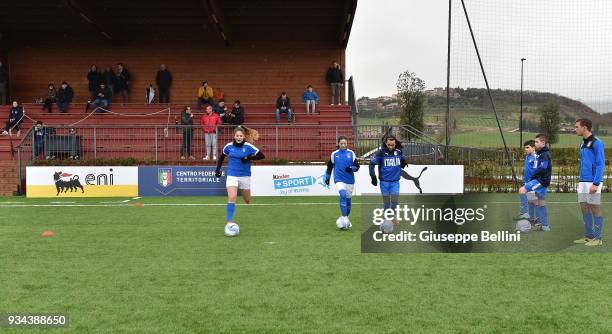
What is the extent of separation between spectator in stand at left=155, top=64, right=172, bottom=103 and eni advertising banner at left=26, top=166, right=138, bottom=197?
27.6 ft

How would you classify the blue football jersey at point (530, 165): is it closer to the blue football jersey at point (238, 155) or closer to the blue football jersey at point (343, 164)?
the blue football jersey at point (343, 164)

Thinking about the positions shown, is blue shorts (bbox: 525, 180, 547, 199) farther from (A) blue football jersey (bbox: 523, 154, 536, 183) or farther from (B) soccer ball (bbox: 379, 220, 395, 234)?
(B) soccer ball (bbox: 379, 220, 395, 234)

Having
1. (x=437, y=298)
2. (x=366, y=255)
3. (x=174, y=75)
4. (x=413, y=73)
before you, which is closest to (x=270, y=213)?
(x=366, y=255)

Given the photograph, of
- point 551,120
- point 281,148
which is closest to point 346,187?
point 281,148

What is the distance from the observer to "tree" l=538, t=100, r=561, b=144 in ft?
65.4

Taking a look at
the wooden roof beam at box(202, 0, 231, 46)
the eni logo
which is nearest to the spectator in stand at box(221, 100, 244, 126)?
the wooden roof beam at box(202, 0, 231, 46)

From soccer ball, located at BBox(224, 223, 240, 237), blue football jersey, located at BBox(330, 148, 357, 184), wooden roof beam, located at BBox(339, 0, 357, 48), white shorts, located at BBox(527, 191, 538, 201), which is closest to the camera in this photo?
soccer ball, located at BBox(224, 223, 240, 237)

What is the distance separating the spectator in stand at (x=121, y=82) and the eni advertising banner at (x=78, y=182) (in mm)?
8608

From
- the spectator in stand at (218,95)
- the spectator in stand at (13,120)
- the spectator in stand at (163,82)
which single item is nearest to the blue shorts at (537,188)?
the spectator in stand at (218,95)

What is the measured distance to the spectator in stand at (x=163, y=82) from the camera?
88.9 feet

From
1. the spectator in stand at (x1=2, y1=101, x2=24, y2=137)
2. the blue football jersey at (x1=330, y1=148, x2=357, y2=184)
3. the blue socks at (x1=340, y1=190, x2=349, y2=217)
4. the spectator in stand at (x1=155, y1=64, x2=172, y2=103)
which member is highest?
the spectator in stand at (x1=155, y1=64, x2=172, y2=103)

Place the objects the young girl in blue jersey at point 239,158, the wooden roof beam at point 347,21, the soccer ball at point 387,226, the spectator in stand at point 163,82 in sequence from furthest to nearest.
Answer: the spectator in stand at point 163,82
the wooden roof beam at point 347,21
the young girl in blue jersey at point 239,158
the soccer ball at point 387,226

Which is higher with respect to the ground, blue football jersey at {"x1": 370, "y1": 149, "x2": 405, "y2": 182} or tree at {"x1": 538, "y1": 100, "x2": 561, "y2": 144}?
tree at {"x1": 538, "y1": 100, "x2": 561, "y2": 144}

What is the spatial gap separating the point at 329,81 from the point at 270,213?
14.4 metres
